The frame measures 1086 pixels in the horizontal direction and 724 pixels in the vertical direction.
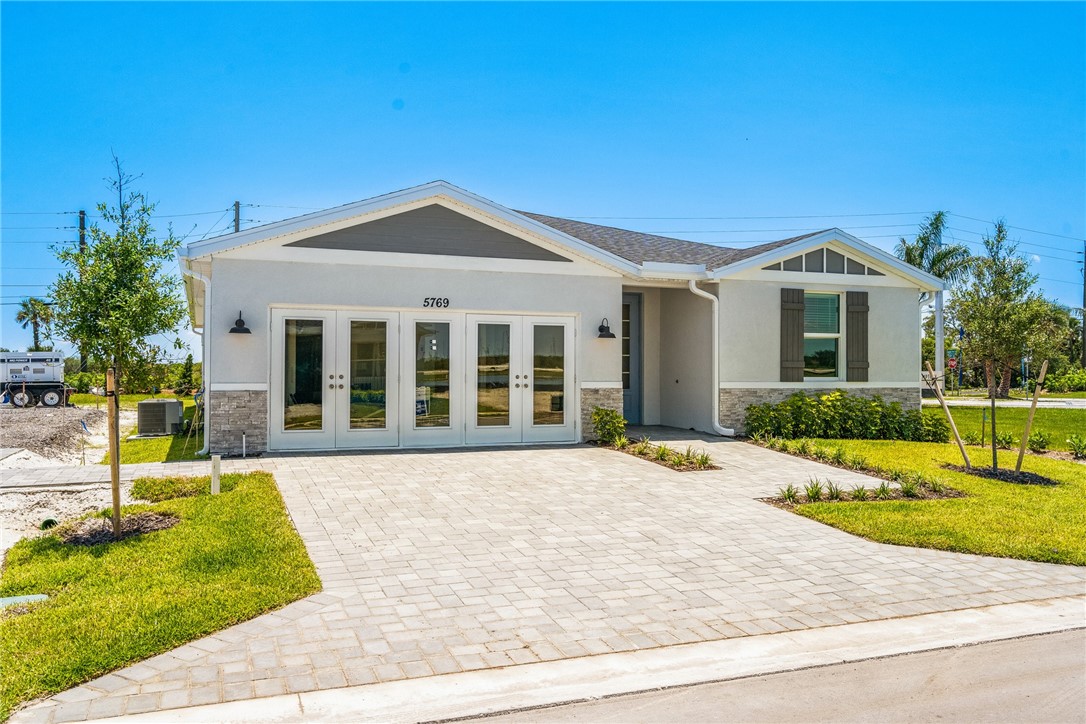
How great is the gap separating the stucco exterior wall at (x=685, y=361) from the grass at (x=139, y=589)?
9.16 metres

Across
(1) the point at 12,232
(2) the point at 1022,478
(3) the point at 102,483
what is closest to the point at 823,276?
(2) the point at 1022,478

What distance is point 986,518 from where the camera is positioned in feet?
25.2

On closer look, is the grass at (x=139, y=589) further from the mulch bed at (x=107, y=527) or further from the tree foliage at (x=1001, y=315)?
the tree foliage at (x=1001, y=315)

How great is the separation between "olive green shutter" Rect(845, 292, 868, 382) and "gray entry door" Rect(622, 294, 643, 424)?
13.8 feet

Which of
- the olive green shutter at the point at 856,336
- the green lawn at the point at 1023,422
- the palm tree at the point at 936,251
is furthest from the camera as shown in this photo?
the palm tree at the point at 936,251

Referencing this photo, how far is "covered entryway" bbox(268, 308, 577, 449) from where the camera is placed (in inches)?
452

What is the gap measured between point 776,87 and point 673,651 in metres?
12.5

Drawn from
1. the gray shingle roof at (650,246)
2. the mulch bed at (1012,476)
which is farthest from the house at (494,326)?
the mulch bed at (1012,476)

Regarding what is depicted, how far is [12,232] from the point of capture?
1229 inches

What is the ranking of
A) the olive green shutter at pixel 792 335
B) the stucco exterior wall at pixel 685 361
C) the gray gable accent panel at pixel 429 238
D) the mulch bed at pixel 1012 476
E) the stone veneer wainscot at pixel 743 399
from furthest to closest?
the olive green shutter at pixel 792 335, the stucco exterior wall at pixel 685 361, the stone veneer wainscot at pixel 743 399, the gray gable accent panel at pixel 429 238, the mulch bed at pixel 1012 476

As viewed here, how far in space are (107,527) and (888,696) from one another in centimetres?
642

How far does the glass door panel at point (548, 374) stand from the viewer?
1283 cm

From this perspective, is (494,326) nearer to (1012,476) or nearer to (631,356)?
(631,356)

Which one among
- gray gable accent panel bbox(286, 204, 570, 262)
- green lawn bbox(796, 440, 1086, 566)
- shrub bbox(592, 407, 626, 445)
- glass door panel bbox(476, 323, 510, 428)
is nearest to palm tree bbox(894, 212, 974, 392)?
green lawn bbox(796, 440, 1086, 566)
